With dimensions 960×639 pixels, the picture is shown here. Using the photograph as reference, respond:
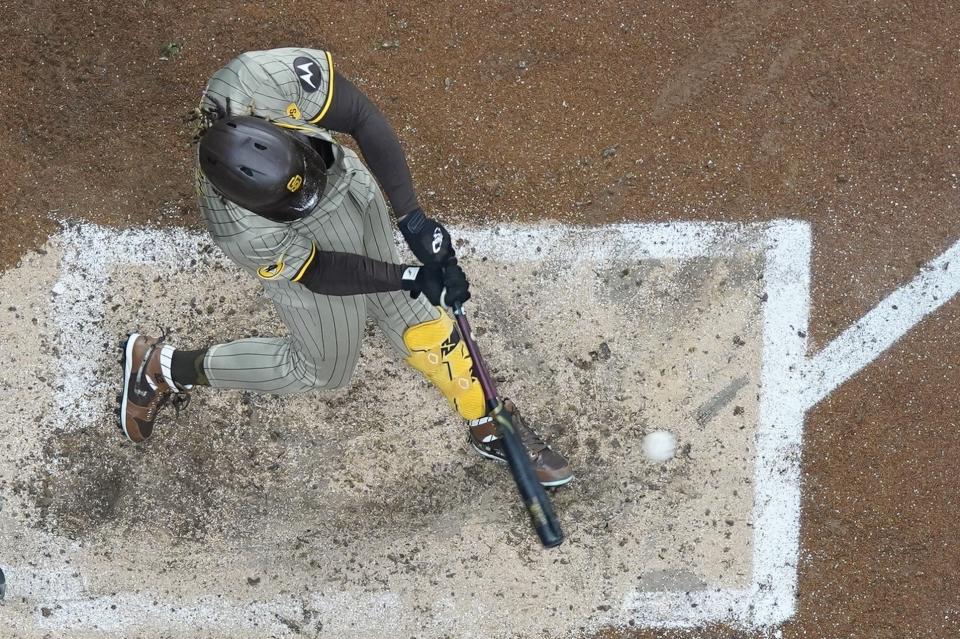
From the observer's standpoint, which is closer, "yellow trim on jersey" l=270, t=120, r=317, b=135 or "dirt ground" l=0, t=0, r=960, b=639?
"yellow trim on jersey" l=270, t=120, r=317, b=135

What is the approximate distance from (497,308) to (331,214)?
44.1 inches

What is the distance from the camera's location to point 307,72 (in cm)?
262

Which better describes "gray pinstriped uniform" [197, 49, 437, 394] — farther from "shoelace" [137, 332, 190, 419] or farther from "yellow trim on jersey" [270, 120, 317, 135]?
"shoelace" [137, 332, 190, 419]

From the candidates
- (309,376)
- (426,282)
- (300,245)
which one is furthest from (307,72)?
(309,376)

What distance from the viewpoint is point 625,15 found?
355cm

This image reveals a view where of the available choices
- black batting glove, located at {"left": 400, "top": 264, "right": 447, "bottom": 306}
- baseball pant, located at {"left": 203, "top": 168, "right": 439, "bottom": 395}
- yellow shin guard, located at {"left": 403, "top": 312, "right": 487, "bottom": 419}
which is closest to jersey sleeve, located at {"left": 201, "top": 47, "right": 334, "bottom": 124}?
baseball pant, located at {"left": 203, "top": 168, "right": 439, "bottom": 395}

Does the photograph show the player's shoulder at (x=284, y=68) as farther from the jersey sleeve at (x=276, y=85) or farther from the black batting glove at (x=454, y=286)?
the black batting glove at (x=454, y=286)

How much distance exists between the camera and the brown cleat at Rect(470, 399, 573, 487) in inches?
140

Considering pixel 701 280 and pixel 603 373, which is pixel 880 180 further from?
pixel 603 373

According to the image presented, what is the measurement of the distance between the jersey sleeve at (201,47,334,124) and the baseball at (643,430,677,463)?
2.22 meters

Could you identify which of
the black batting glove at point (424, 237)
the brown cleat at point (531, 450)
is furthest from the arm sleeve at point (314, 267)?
the brown cleat at point (531, 450)

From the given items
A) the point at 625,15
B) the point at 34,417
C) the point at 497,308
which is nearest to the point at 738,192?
the point at 625,15

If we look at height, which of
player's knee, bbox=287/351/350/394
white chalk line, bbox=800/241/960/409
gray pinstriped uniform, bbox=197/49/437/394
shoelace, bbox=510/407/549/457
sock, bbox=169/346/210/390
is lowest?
sock, bbox=169/346/210/390

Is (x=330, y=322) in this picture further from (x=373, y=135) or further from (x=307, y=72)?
(x=307, y=72)
